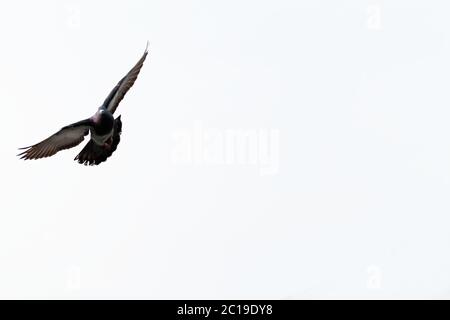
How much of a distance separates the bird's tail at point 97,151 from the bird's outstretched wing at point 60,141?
48 cm

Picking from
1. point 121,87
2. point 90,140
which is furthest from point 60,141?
point 121,87

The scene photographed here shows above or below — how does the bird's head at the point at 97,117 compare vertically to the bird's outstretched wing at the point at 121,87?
below

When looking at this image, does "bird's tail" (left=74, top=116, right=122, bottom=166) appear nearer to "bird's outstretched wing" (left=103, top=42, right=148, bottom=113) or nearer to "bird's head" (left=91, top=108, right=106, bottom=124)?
"bird's head" (left=91, top=108, right=106, bottom=124)

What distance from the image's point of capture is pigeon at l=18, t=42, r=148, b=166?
24.4 metres

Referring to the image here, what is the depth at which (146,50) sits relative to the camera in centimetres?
2594

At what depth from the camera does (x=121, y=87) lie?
1026 inches

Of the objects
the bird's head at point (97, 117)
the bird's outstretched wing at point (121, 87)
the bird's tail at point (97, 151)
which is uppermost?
the bird's outstretched wing at point (121, 87)

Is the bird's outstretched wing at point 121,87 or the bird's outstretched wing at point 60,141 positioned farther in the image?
the bird's outstretched wing at point 121,87

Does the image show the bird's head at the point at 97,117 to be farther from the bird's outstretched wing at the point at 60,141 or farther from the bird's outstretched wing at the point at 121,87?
the bird's outstretched wing at the point at 121,87

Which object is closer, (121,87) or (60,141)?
(60,141)

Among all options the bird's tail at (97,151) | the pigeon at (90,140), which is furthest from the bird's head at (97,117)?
the bird's tail at (97,151)

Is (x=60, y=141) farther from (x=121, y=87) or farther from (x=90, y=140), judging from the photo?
(x=121, y=87)

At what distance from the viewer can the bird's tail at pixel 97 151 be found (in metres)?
24.5

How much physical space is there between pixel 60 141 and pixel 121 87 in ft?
9.03
